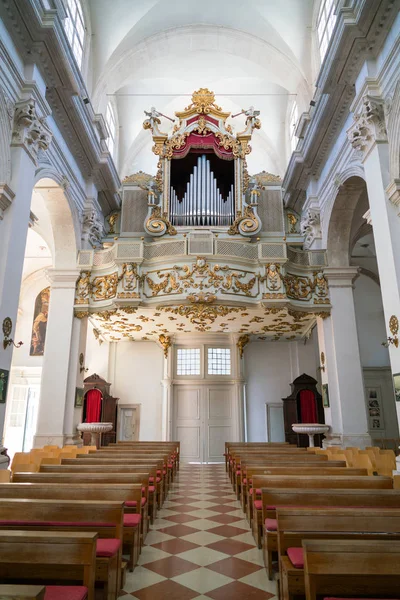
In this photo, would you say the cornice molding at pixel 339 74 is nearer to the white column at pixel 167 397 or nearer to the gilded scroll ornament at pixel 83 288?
the gilded scroll ornament at pixel 83 288

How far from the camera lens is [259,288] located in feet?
35.9

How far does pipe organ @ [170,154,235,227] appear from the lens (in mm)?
12812

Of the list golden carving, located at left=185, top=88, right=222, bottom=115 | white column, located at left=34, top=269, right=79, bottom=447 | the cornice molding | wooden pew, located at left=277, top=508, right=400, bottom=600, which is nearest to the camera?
wooden pew, located at left=277, top=508, right=400, bottom=600

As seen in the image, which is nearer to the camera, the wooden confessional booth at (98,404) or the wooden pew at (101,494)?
the wooden pew at (101,494)

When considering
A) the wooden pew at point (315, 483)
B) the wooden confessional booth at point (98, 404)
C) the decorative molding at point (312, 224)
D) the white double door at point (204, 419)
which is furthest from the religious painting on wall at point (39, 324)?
the wooden pew at point (315, 483)

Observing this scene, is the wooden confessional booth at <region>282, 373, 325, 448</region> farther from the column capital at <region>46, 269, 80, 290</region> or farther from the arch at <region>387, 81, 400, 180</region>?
the arch at <region>387, 81, 400, 180</region>

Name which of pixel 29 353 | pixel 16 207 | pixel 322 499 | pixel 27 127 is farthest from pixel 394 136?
pixel 29 353

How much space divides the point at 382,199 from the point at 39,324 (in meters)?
15.2

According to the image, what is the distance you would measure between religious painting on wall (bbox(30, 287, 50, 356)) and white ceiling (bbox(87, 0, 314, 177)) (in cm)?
673

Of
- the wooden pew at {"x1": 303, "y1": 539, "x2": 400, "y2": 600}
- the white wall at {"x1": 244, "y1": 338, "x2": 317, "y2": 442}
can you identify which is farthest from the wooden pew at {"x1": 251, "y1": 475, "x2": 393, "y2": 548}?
the white wall at {"x1": 244, "y1": 338, "x2": 317, "y2": 442}

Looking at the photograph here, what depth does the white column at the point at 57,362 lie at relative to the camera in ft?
34.9

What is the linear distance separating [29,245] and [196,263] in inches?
376

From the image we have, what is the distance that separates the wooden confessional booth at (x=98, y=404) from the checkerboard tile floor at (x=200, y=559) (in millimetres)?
8087

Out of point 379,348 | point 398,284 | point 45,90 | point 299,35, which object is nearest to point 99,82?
point 45,90
